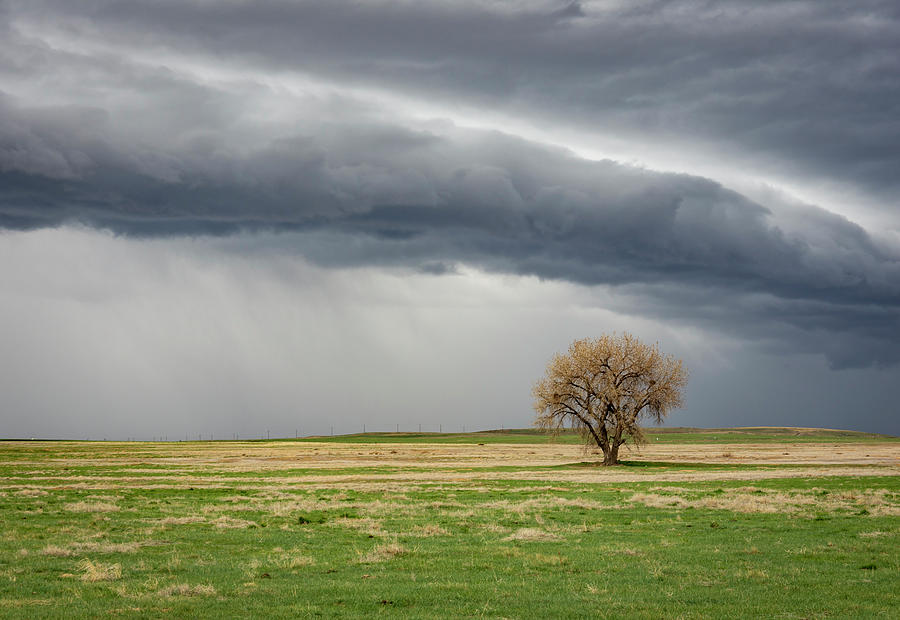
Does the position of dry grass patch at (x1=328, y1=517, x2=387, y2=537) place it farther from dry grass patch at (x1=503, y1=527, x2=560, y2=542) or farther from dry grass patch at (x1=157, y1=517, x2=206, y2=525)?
dry grass patch at (x1=157, y1=517, x2=206, y2=525)

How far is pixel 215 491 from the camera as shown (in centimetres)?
5425

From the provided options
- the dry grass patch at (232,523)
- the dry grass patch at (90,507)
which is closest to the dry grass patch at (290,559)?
the dry grass patch at (232,523)

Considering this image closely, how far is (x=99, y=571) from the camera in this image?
21.7m

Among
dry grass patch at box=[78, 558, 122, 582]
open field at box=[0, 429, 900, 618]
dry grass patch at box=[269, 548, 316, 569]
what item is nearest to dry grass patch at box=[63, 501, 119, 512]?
open field at box=[0, 429, 900, 618]

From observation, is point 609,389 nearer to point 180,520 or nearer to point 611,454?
point 611,454

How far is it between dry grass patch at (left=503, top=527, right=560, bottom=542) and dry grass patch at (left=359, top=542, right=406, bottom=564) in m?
4.72

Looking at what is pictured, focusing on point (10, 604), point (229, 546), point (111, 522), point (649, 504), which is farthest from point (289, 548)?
point (649, 504)

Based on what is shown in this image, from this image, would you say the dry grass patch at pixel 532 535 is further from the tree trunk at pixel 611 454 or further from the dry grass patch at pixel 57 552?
the tree trunk at pixel 611 454

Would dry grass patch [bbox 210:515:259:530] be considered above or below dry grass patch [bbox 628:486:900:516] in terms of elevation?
above

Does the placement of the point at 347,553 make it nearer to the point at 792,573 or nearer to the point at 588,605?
the point at 588,605

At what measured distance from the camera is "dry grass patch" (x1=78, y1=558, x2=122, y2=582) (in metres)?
21.0

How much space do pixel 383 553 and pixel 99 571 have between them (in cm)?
890

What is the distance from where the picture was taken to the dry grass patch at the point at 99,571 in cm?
2098

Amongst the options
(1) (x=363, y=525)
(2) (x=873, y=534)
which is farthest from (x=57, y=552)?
(2) (x=873, y=534)
